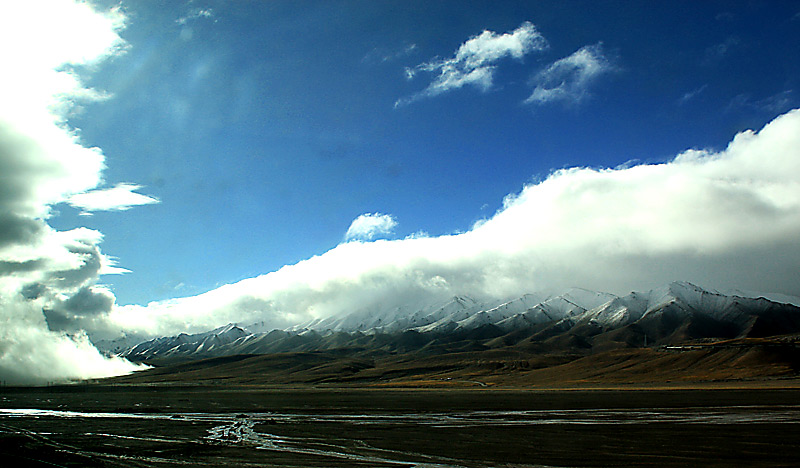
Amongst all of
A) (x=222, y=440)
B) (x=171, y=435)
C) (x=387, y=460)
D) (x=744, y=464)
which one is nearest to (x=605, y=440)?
(x=744, y=464)

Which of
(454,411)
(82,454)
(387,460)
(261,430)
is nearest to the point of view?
(387,460)

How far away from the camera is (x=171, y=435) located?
174ft

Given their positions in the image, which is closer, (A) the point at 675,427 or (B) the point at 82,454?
(B) the point at 82,454

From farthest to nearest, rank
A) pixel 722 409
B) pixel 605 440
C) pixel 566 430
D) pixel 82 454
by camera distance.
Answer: pixel 722 409
pixel 566 430
pixel 605 440
pixel 82 454

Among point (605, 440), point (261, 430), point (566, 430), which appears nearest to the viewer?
point (605, 440)

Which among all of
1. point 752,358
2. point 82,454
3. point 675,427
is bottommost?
point 752,358

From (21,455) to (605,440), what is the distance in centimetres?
4743

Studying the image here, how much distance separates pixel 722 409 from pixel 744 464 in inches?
1652

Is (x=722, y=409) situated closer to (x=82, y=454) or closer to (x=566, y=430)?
(x=566, y=430)

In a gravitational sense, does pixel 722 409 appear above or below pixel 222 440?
below

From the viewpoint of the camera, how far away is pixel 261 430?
5691 centimetres

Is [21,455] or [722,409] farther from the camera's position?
[722,409]

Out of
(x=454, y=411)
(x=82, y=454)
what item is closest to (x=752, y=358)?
(x=454, y=411)

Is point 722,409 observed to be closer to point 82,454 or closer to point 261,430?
point 261,430
